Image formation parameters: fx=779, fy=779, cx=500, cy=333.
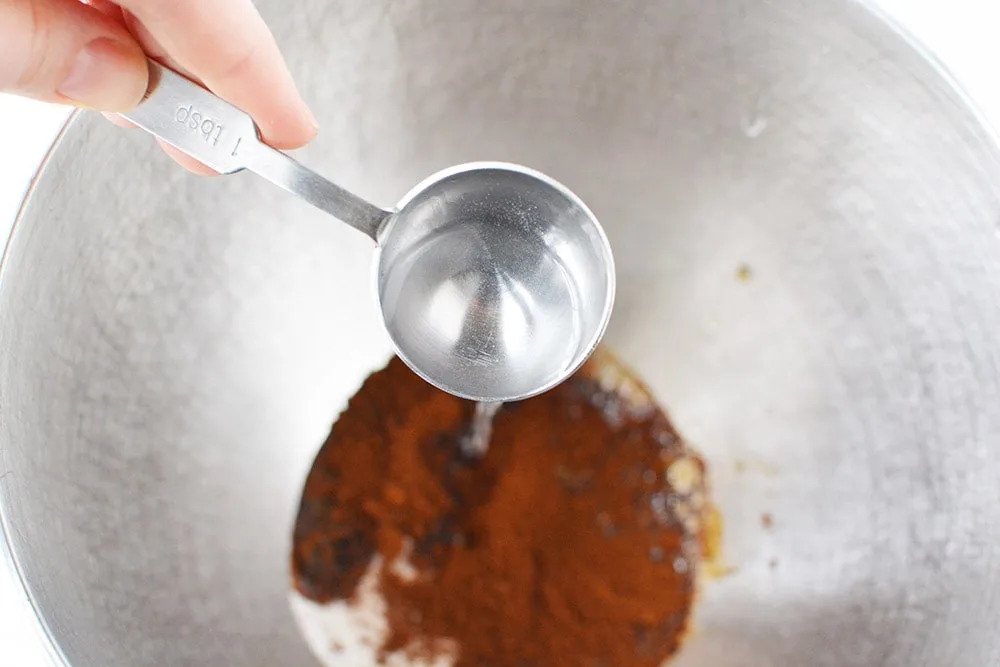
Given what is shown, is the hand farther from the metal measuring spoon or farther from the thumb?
the metal measuring spoon

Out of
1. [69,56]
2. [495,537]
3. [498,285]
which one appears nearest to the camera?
[69,56]

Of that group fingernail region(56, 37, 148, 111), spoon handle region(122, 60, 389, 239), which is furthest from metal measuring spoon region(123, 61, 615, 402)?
fingernail region(56, 37, 148, 111)

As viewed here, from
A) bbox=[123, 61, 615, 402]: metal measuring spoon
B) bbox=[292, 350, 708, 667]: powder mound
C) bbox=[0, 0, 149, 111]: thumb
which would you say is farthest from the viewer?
bbox=[292, 350, 708, 667]: powder mound

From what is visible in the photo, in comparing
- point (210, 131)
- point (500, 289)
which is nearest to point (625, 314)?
point (500, 289)

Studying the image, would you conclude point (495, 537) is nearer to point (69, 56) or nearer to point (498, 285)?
point (498, 285)

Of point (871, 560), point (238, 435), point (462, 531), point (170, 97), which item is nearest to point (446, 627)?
point (462, 531)

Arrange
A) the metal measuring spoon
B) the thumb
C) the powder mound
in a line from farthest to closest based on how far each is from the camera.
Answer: the powder mound, the metal measuring spoon, the thumb
